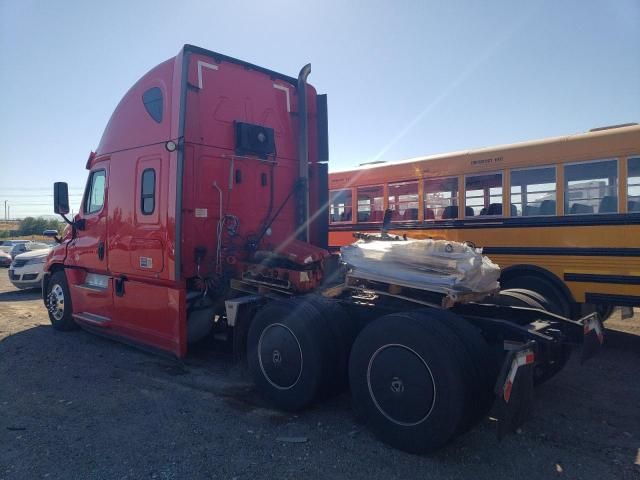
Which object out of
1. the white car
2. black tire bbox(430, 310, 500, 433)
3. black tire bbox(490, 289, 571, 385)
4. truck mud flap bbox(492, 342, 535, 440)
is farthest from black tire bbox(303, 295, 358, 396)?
the white car

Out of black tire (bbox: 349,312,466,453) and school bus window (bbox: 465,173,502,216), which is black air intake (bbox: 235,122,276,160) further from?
school bus window (bbox: 465,173,502,216)

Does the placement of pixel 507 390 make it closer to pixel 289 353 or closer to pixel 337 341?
pixel 337 341

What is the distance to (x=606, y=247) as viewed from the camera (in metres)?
6.80

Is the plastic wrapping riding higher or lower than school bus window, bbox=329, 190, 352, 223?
lower

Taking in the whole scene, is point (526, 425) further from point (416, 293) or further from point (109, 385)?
point (109, 385)

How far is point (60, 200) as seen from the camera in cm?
725

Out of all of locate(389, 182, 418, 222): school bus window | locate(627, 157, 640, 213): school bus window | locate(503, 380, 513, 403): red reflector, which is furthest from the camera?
locate(389, 182, 418, 222): school bus window

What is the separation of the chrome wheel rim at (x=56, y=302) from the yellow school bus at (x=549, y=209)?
6.11m

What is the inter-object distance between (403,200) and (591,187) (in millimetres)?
3299

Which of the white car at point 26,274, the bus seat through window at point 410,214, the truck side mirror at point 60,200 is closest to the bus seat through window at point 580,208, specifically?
the bus seat through window at point 410,214

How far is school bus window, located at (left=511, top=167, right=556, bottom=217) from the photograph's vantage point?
739cm

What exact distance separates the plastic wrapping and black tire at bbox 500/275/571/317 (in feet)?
11.3

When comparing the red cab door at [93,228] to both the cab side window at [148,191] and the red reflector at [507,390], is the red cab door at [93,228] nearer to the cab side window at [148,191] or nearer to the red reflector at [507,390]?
the cab side window at [148,191]

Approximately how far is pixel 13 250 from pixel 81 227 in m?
18.5
